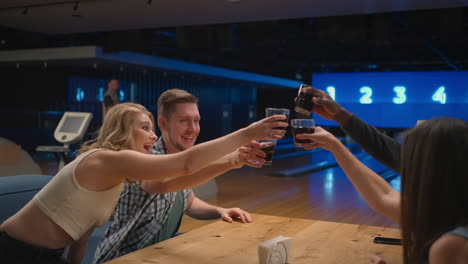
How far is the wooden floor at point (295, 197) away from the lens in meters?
5.41

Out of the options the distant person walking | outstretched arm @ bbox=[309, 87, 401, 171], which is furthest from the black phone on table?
the distant person walking

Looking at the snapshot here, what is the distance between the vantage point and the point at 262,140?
171 cm

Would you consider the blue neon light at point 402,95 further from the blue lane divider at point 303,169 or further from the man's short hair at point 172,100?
the man's short hair at point 172,100

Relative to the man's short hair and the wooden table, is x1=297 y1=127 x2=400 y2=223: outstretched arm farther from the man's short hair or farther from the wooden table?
the man's short hair

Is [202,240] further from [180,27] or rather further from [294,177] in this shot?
[180,27]

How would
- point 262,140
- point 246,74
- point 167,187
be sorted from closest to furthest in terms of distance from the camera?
point 262,140 < point 167,187 < point 246,74

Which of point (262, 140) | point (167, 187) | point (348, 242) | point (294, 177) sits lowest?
point (294, 177)

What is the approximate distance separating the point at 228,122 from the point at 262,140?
15235mm

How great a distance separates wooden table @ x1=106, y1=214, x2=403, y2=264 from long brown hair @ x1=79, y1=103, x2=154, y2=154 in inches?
16.9

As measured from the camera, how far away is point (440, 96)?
836 cm

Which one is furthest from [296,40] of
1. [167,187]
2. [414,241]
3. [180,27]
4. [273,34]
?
[414,241]

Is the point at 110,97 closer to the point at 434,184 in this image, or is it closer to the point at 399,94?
the point at 399,94

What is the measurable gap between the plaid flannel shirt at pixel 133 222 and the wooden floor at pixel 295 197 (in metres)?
2.60

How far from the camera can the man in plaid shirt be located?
1.94 m
